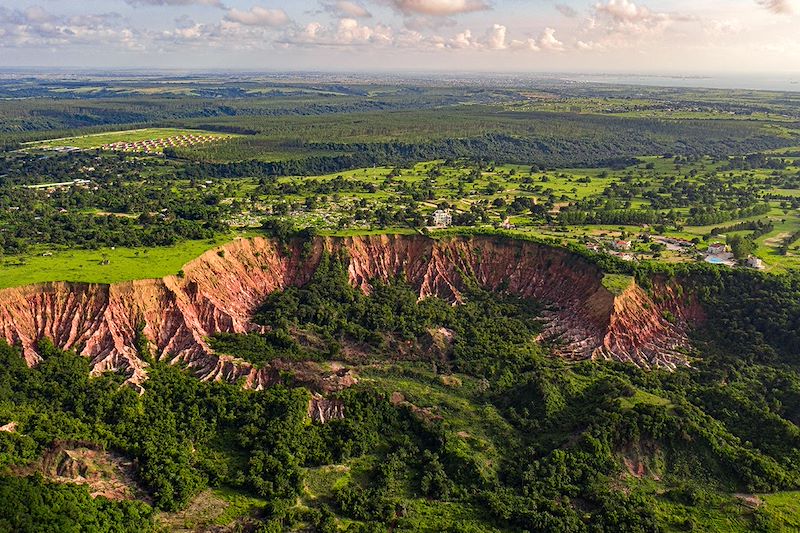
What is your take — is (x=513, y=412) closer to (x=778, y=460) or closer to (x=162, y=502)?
(x=778, y=460)

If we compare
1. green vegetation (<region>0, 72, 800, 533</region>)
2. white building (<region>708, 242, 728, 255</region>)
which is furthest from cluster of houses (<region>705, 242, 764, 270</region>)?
green vegetation (<region>0, 72, 800, 533</region>)

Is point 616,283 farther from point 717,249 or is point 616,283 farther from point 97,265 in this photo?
point 97,265

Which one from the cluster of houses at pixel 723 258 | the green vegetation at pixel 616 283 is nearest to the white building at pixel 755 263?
the cluster of houses at pixel 723 258

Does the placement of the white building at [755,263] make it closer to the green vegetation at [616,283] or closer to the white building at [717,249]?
the white building at [717,249]

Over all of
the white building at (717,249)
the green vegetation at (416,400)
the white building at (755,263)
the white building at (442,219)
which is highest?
the white building at (442,219)

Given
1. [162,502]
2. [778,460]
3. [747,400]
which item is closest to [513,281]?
[747,400]

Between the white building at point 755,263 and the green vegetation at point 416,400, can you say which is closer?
the green vegetation at point 416,400

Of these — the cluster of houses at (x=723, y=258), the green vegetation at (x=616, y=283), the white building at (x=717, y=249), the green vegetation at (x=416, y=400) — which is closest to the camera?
the green vegetation at (x=416, y=400)
